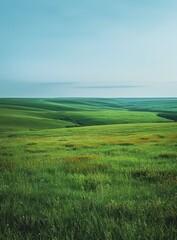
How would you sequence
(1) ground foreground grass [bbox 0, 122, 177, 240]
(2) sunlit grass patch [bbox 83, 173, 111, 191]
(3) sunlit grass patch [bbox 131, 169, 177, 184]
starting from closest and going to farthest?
(1) ground foreground grass [bbox 0, 122, 177, 240]
(2) sunlit grass patch [bbox 83, 173, 111, 191]
(3) sunlit grass patch [bbox 131, 169, 177, 184]

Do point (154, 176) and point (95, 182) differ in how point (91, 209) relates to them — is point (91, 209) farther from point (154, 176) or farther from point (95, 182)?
point (154, 176)

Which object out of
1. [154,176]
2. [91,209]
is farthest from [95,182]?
[91,209]

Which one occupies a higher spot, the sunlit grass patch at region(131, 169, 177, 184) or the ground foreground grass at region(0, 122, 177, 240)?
the ground foreground grass at region(0, 122, 177, 240)

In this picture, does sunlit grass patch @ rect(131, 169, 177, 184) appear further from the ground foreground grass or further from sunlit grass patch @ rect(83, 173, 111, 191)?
sunlit grass patch @ rect(83, 173, 111, 191)

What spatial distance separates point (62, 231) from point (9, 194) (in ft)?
10.5

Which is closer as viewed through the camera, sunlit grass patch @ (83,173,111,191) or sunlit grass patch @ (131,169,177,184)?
sunlit grass patch @ (83,173,111,191)

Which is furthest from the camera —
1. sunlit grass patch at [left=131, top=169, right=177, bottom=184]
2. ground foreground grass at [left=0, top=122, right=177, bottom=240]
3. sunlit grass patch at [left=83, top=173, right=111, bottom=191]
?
sunlit grass patch at [left=131, top=169, right=177, bottom=184]

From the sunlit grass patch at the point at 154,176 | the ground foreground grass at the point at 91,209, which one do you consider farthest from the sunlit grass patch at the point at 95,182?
the sunlit grass patch at the point at 154,176

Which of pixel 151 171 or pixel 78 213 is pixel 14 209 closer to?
pixel 78 213

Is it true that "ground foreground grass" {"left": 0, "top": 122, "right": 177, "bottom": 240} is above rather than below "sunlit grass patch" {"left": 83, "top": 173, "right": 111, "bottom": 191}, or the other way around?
above

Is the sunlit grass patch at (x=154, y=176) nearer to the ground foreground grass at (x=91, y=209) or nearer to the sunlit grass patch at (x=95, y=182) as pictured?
the ground foreground grass at (x=91, y=209)

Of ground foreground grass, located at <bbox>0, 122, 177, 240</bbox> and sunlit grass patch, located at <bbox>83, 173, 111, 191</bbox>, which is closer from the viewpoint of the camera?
ground foreground grass, located at <bbox>0, 122, 177, 240</bbox>

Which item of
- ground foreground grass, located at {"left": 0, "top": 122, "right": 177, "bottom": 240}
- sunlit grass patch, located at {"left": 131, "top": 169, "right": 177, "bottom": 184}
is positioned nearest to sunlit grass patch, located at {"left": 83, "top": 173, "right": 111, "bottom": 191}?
ground foreground grass, located at {"left": 0, "top": 122, "right": 177, "bottom": 240}

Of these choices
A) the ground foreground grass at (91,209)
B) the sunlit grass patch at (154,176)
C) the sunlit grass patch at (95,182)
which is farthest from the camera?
the sunlit grass patch at (154,176)
